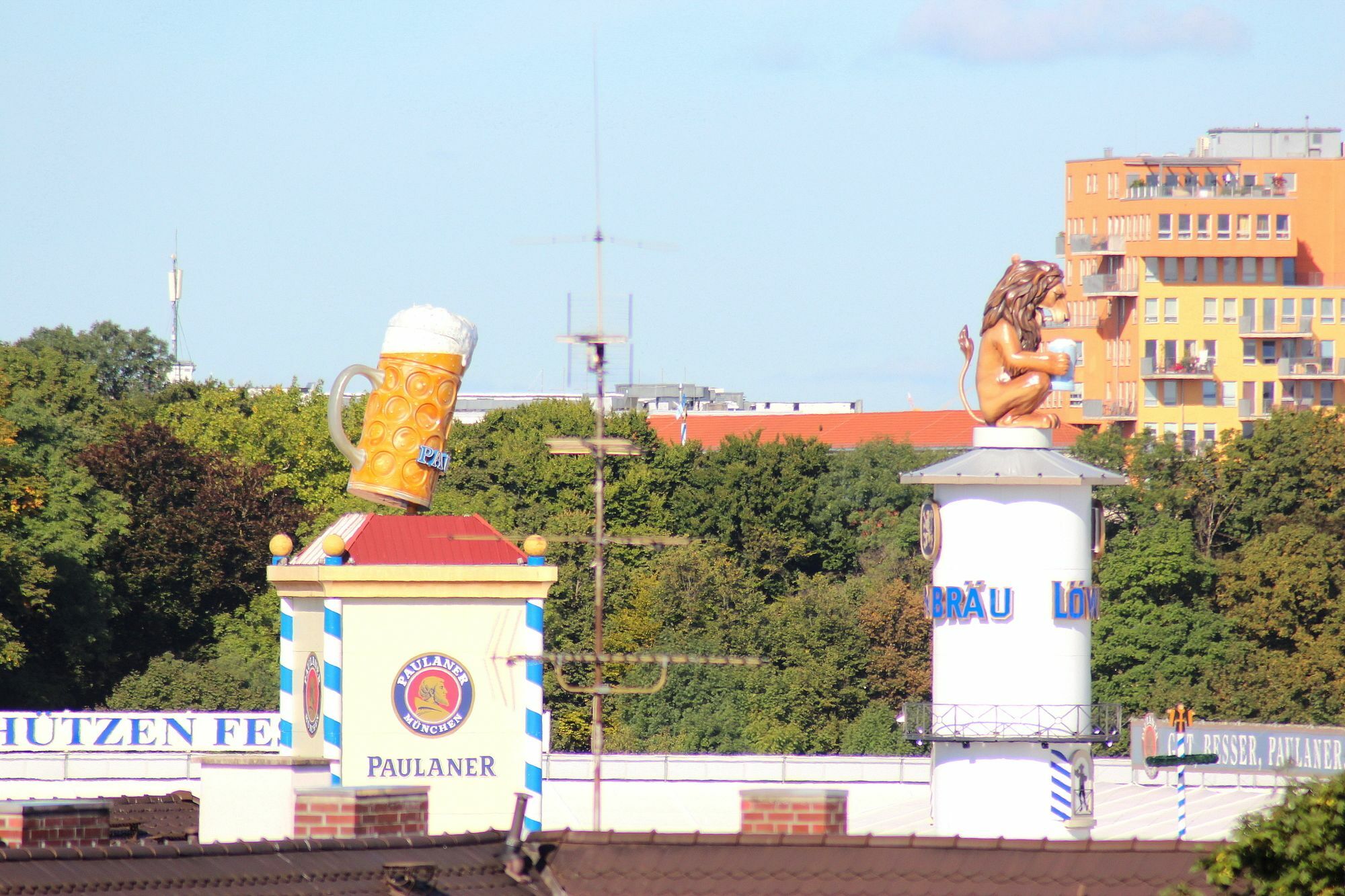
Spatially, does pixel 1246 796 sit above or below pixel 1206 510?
below

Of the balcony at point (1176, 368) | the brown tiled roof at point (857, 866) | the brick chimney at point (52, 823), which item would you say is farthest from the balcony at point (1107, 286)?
the brick chimney at point (52, 823)

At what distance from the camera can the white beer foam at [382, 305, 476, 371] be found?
33.7m

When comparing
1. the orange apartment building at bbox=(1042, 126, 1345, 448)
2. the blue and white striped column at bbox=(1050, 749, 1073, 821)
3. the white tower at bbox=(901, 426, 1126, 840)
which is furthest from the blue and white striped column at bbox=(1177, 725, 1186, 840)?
the orange apartment building at bbox=(1042, 126, 1345, 448)

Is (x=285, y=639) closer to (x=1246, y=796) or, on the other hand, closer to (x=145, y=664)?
(x=1246, y=796)

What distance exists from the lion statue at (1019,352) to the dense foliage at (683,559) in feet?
88.0

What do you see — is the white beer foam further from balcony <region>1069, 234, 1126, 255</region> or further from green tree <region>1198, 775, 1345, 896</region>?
balcony <region>1069, 234, 1126, 255</region>

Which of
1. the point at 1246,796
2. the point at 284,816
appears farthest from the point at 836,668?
the point at 284,816

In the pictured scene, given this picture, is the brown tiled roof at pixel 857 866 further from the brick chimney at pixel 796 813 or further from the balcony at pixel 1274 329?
the balcony at pixel 1274 329

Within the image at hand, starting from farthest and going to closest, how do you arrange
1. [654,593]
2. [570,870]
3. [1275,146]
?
[1275,146] < [654,593] < [570,870]

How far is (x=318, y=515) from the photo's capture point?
3671 inches

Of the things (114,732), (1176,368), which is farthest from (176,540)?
(1176,368)

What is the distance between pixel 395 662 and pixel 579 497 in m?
64.4

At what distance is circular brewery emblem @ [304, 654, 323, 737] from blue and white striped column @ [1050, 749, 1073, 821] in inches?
456

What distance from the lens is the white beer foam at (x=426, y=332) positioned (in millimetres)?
33688
